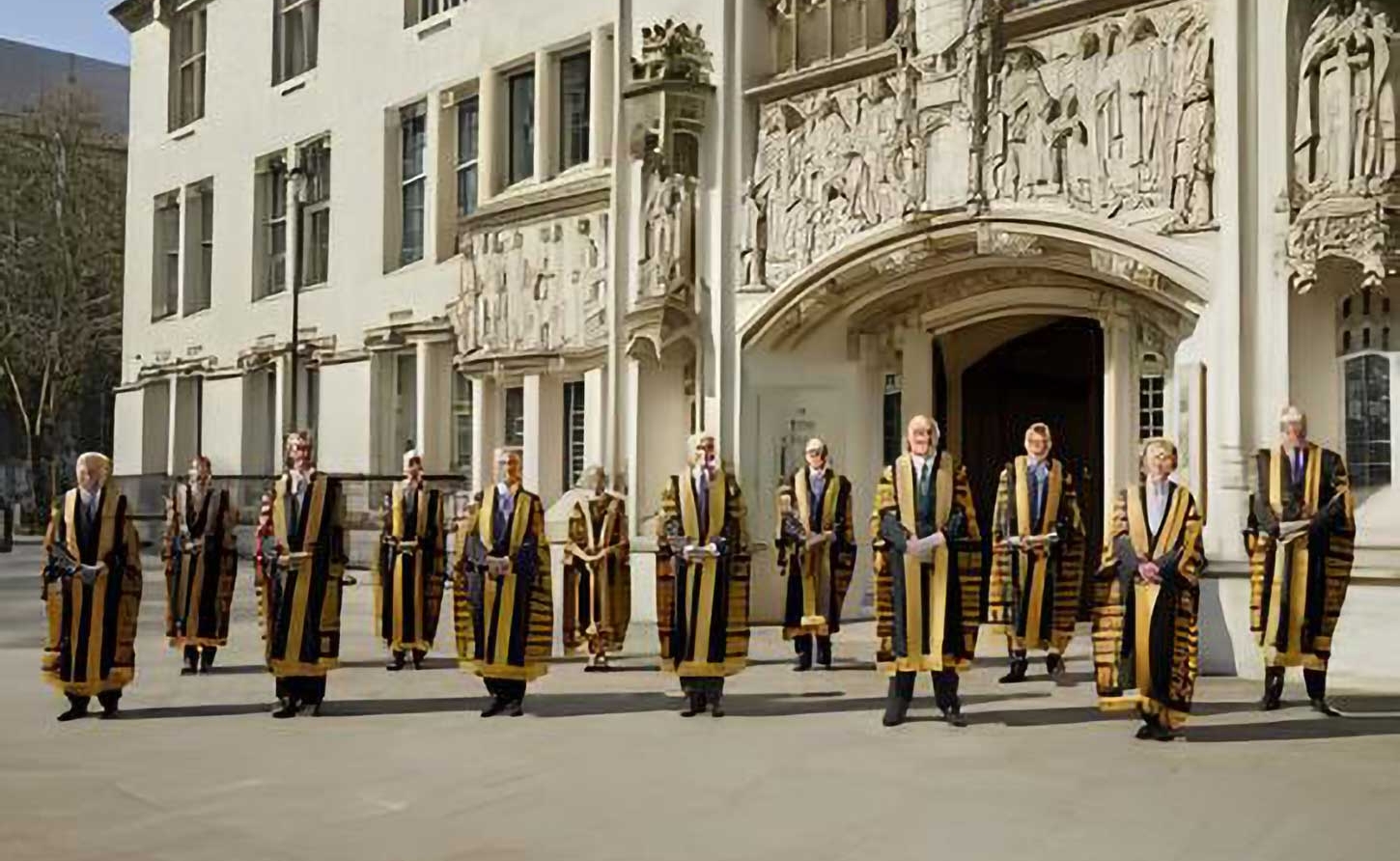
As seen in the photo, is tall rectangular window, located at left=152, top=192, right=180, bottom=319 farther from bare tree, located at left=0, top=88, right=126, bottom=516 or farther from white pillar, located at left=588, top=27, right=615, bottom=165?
white pillar, located at left=588, top=27, right=615, bottom=165

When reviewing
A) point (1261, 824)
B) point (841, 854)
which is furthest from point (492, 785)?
point (1261, 824)

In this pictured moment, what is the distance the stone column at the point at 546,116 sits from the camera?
784 inches

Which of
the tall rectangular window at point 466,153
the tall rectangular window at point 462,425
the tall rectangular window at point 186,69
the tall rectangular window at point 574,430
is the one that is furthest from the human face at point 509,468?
the tall rectangular window at point 186,69

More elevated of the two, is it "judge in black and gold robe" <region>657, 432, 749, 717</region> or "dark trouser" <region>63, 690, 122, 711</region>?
"judge in black and gold robe" <region>657, 432, 749, 717</region>

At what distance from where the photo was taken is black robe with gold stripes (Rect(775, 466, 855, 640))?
12.9 meters

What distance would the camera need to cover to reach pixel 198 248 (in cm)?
3147

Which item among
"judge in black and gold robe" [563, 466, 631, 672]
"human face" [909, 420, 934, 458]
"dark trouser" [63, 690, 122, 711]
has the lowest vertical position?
"dark trouser" [63, 690, 122, 711]

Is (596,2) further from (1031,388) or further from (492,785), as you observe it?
(492,785)

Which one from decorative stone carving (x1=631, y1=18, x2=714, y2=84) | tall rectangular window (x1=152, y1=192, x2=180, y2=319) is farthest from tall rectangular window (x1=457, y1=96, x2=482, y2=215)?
tall rectangular window (x1=152, y1=192, x2=180, y2=319)

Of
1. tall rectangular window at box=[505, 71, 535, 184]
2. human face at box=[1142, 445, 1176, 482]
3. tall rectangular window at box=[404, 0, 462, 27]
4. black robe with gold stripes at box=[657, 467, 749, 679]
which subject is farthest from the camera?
tall rectangular window at box=[404, 0, 462, 27]

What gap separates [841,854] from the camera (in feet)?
21.4

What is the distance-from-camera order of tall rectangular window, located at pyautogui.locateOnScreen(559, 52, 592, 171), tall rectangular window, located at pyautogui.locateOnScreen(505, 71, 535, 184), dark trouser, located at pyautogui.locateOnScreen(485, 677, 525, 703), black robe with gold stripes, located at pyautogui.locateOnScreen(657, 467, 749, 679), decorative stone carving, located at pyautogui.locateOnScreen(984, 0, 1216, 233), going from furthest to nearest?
tall rectangular window, located at pyautogui.locateOnScreen(505, 71, 535, 184), tall rectangular window, located at pyautogui.locateOnScreen(559, 52, 592, 171), decorative stone carving, located at pyautogui.locateOnScreen(984, 0, 1216, 233), black robe with gold stripes, located at pyautogui.locateOnScreen(657, 467, 749, 679), dark trouser, located at pyautogui.locateOnScreen(485, 677, 525, 703)

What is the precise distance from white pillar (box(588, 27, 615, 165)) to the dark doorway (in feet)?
16.0

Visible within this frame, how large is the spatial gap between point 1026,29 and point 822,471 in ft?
13.2
